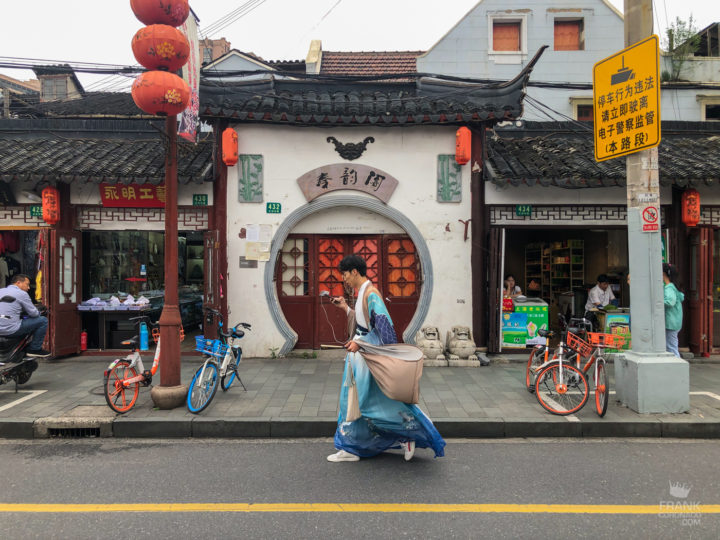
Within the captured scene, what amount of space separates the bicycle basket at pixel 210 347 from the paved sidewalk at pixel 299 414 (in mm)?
644

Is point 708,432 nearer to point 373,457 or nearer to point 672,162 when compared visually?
point 373,457

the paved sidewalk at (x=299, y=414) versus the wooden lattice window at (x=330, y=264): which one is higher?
the wooden lattice window at (x=330, y=264)

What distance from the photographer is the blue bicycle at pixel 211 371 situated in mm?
5852

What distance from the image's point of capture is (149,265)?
11.4m

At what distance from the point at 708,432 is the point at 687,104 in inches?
607

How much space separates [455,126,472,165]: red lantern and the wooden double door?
6.23 ft

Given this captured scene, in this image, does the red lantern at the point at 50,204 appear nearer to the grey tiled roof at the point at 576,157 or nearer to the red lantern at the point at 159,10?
the red lantern at the point at 159,10

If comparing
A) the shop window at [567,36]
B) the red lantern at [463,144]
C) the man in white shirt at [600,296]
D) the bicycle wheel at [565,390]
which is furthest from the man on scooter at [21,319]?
the shop window at [567,36]

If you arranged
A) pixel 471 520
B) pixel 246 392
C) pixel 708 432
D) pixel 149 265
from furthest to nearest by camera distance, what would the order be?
pixel 149 265 < pixel 246 392 < pixel 708 432 < pixel 471 520

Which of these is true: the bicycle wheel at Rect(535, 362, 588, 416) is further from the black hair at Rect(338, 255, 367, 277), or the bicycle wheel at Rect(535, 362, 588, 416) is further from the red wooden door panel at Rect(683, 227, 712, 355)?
the red wooden door panel at Rect(683, 227, 712, 355)

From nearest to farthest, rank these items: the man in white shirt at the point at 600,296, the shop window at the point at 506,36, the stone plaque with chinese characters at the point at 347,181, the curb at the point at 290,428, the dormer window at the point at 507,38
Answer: the curb at the point at 290,428
the stone plaque with chinese characters at the point at 347,181
the man in white shirt at the point at 600,296
the dormer window at the point at 507,38
the shop window at the point at 506,36

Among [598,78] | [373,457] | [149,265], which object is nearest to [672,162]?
[598,78]

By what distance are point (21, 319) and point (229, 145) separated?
4414 millimetres

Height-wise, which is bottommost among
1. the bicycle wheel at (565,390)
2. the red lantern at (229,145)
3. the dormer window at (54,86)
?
the bicycle wheel at (565,390)
